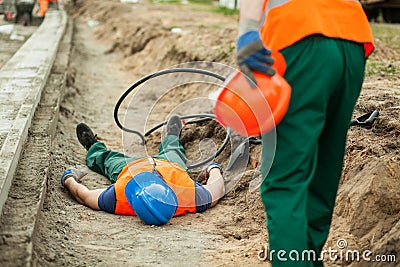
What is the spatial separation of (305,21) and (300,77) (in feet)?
0.69

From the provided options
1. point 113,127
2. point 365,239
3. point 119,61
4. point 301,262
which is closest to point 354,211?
point 365,239

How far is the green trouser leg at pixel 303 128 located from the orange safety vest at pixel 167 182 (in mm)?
1569

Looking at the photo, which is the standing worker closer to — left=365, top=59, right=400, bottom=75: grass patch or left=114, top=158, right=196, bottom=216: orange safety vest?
left=114, top=158, right=196, bottom=216: orange safety vest

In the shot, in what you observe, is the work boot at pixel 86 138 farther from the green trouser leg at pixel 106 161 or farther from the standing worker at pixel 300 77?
the standing worker at pixel 300 77

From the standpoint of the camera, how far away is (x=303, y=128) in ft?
7.82

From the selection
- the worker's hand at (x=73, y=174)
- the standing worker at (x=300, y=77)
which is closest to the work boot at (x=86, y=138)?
the worker's hand at (x=73, y=174)

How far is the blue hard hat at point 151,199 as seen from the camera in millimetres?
3797

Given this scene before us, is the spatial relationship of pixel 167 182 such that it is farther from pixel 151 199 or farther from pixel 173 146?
pixel 173 146

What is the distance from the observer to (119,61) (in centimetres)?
1040

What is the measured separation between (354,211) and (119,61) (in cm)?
747

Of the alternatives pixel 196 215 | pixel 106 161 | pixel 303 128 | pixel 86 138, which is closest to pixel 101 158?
pixel 106 161

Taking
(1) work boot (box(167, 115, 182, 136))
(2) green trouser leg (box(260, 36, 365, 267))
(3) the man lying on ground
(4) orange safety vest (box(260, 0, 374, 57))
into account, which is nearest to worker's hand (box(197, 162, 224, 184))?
(3) the man lying on ground

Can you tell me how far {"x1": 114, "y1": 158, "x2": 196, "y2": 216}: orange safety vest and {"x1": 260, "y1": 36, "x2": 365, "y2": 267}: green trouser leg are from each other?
5.15 ft

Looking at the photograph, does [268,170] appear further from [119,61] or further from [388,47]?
[119,61]
